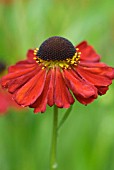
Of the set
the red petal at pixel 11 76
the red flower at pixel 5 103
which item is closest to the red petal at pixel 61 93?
the red petal at pixel 11 76

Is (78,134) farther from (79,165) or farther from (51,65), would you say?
(51,65)

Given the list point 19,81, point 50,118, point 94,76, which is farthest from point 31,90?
point 50,118

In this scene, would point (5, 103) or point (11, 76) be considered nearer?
point (11, 76)

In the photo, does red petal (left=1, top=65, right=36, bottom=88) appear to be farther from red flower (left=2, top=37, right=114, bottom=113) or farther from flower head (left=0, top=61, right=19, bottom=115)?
flower head (left=0, top=61, right=19, bottom=115)

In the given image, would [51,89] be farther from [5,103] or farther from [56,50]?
[5,103]

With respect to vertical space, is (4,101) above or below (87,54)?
below

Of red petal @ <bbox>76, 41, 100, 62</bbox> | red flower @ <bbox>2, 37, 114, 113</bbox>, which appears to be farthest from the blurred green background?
red flower @ <bbox>2, 37, 114, 113</bbox>

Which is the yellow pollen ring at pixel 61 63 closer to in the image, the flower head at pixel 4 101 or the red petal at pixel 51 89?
the red petal at pixel 51 89
